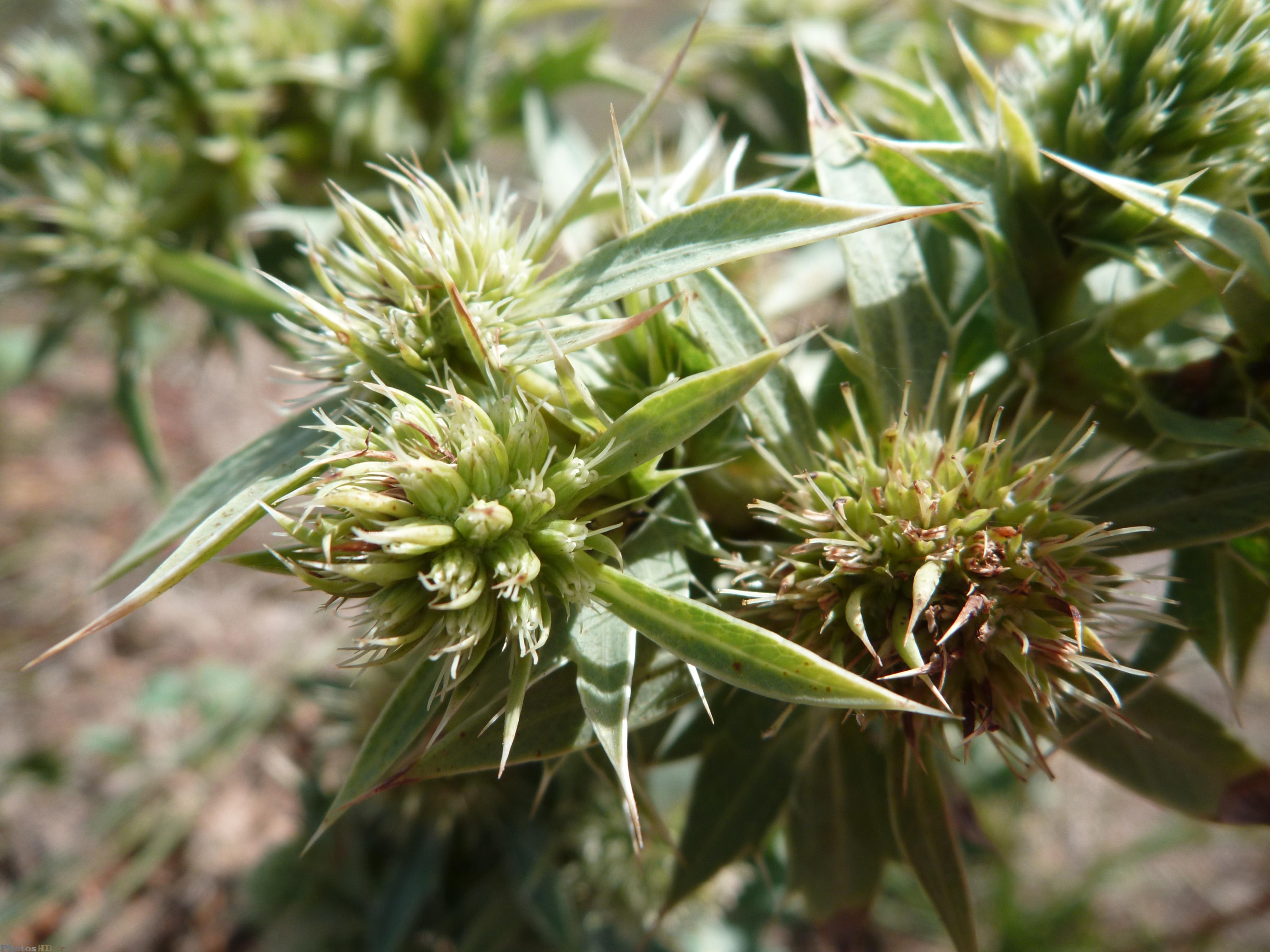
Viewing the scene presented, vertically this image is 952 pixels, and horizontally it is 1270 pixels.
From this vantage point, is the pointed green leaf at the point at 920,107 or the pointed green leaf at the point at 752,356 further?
the pointed green leaf at the point at 920,107

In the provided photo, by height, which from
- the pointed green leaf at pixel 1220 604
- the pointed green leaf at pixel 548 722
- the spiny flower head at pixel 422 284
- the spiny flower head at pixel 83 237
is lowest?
the pointed green leaf at pixel 1220 604

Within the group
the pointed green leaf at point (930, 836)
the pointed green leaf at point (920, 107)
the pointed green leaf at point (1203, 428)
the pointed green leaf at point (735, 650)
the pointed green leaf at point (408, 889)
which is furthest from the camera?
the pointed green leaf at point (408, 889)

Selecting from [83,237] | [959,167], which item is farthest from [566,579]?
[83,237]

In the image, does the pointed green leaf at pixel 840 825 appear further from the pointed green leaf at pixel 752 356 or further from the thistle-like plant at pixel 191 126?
the thistle-like plant at pixel 191 126

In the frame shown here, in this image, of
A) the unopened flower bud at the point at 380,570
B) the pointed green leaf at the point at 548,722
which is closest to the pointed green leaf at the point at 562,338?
the unopened flower bud at the point at 380,570

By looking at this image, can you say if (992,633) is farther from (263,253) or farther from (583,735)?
(263,253)

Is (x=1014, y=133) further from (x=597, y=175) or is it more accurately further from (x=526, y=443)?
(x=526, y=443)

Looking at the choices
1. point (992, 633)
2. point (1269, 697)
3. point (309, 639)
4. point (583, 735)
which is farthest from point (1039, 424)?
point (1269, 697)
